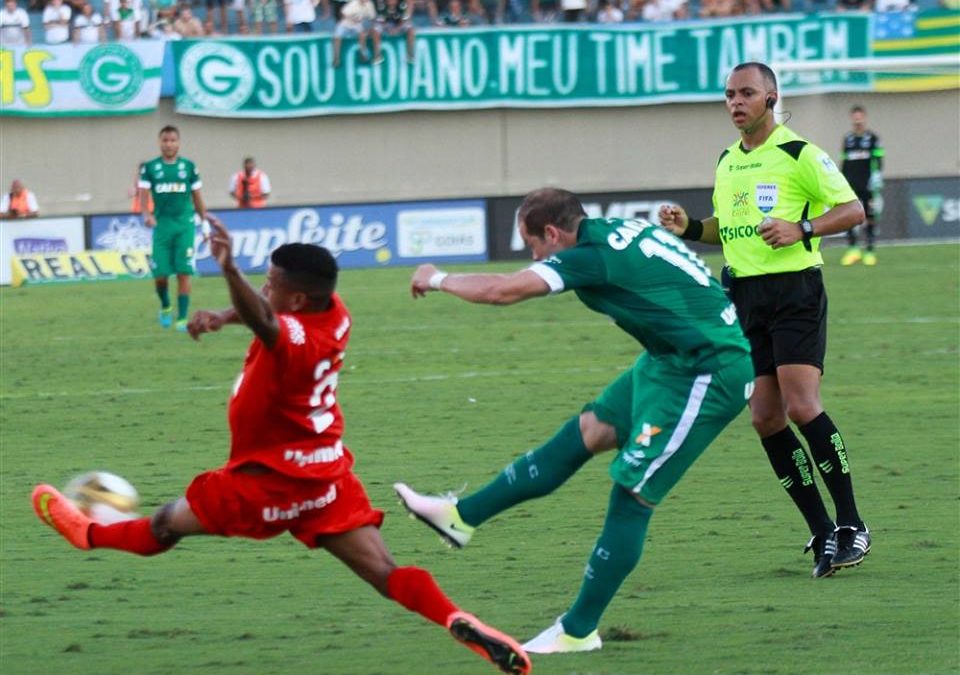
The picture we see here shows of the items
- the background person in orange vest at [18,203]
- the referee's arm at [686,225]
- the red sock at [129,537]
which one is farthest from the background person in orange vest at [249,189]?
the red sock at [129,537]

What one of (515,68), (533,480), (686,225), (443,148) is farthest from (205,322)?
(443,148)

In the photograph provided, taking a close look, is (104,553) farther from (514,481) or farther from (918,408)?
(918,408)

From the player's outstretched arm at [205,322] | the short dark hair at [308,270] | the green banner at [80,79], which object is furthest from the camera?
the green banner at [80,79]

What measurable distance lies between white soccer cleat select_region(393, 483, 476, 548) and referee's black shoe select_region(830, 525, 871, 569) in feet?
6.59

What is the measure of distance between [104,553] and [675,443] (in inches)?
140

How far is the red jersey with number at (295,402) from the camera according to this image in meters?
5.71

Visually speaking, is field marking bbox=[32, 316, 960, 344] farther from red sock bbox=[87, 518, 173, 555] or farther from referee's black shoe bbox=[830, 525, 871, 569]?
red sock bbox=[87, 518, 173, 555]

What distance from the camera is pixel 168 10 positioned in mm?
31906

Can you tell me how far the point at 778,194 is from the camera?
7.85m

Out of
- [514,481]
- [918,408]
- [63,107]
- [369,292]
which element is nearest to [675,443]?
[514,481]

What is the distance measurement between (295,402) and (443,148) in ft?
90.8

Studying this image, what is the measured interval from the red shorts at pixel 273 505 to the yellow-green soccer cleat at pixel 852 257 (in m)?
20.8

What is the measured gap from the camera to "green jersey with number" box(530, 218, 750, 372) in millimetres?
6105

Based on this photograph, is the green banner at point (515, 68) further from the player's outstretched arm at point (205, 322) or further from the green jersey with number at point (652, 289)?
the player's outstretched arm at point (205, 322)
